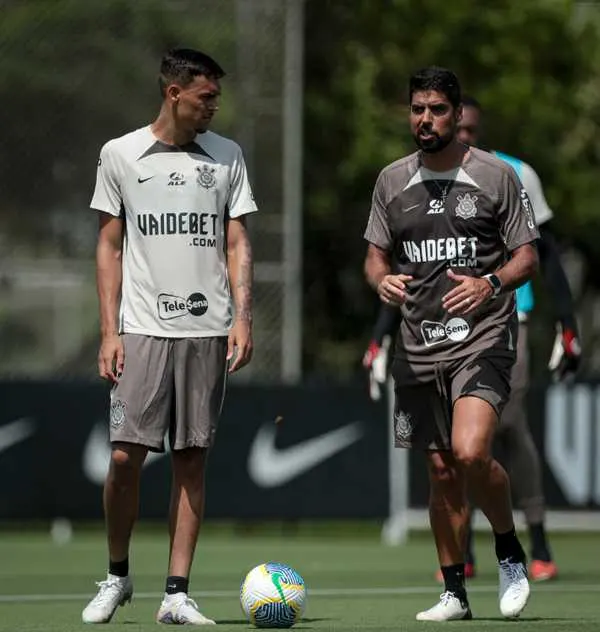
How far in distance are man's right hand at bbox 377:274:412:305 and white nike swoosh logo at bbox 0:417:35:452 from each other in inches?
306

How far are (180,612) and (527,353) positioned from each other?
3743 mm

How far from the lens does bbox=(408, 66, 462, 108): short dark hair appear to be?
331 inches

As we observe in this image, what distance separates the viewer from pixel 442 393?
8570mm

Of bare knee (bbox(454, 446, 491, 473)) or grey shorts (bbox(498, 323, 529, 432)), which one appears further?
grey shorts (bbox(498, 323, 529, 432))

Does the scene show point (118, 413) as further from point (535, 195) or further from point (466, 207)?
point (535, 195)

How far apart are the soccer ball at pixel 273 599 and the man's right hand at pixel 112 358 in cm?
109

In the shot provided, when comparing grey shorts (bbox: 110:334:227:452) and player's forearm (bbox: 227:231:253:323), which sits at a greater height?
player's forearm (bbox: 227:231:253:323)

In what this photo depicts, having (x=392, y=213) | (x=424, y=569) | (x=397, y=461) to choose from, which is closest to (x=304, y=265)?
(x=397, y=461)

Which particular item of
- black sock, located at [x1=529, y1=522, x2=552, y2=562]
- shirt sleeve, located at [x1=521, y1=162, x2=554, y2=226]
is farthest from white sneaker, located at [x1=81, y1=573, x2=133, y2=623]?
shirt sleeve, located at [x1=521, y1=162, x2=554, y2=226]

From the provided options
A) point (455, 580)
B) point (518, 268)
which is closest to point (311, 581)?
point (455, 580)

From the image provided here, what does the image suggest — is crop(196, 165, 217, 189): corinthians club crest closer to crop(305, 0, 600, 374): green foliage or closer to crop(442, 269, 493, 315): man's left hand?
crop(442, 269, 493, 315): man's left hand

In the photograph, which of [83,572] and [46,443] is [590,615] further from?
[46,443]

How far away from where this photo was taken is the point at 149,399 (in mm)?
8320

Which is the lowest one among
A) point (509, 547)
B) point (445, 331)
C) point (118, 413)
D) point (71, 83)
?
point (509, 547)
